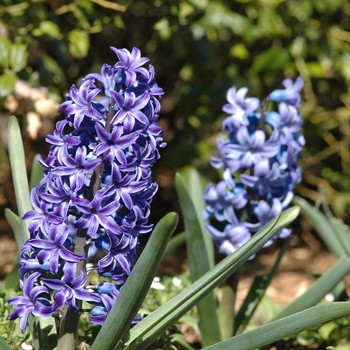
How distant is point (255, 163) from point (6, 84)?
1029 mm

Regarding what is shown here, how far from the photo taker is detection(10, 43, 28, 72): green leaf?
8.20ft

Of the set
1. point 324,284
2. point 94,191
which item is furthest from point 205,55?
point 94,191

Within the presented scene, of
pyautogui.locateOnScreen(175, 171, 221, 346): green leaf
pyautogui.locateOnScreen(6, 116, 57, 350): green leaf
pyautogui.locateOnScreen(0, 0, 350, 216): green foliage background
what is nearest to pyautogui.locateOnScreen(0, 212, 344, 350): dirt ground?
pyautogui.locateOnScreen(0, 0, 350, 216): green foliage background

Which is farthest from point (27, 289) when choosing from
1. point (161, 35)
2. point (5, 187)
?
point (5, 187)

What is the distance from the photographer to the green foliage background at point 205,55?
9.07 ft

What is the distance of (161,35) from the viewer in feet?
10.0

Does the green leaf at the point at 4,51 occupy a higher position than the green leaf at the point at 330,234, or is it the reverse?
the green leaf at the point at 4,51

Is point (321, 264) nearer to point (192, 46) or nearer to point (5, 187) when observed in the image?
point (192, 46)

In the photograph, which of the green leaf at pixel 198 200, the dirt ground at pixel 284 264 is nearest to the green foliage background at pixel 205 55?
the dirt ground at pixel 284 264

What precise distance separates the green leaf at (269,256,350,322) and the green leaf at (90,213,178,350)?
2.32 ft

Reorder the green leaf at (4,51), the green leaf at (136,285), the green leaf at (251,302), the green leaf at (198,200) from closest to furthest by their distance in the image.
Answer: the green leaf at (136,285)
the green leaf at (251,302)
the green leaf at (198,200)
the green leaf at (4,51)

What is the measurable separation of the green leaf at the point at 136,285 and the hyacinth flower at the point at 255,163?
67 cm

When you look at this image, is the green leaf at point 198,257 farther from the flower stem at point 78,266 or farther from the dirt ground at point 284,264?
the dirt ground at point 284,264

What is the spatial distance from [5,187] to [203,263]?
184 centimetres
